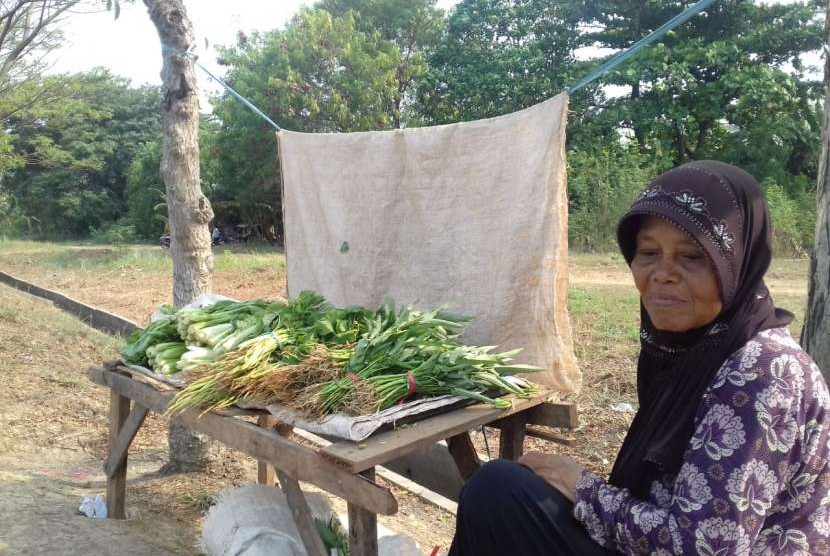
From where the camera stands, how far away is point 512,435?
2914 mm

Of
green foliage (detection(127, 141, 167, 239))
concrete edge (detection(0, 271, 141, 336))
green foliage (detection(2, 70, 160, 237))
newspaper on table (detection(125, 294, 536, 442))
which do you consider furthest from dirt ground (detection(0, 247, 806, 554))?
green foliage (detection(2, 70, 160, 237))

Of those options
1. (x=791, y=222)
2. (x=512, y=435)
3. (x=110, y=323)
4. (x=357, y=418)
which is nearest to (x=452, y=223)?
(x=512, y=435)

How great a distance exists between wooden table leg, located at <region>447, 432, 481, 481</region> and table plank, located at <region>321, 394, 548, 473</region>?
0.40 meters

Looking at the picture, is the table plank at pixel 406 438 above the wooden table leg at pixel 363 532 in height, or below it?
above

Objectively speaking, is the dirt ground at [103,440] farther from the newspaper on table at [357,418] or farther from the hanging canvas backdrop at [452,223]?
the newspaper on table at [357,418]

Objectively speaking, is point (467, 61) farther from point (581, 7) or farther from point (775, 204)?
point (775, 204)

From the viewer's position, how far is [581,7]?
1700 cm

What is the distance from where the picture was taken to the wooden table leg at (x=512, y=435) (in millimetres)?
2869

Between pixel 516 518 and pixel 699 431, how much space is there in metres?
0.52

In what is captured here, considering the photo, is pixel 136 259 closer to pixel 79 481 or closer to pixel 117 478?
pixel 79 481

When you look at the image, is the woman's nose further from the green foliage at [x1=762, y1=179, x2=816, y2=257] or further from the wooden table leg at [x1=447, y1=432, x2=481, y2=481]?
the green foliage at [x1=762, y1=179, x2=816, y2=257]

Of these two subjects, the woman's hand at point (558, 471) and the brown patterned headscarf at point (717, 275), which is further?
the woman's hand at point (558, 471)

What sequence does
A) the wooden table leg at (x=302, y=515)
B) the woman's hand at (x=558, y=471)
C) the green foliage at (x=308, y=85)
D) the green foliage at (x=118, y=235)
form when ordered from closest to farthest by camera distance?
the woman's hand at (x=558, y=471), the wooden table leg at (x=302, y=515), the green foliage at (x=308, y=85), the green foliage at (x=118, y=235)

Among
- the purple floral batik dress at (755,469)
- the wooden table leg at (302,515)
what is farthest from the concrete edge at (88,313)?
the purple floral batik dress at (755,469)
